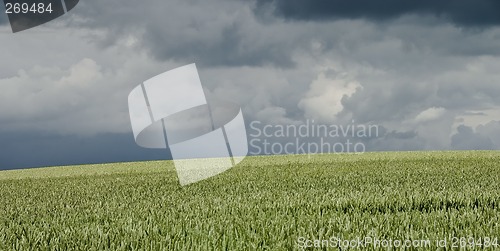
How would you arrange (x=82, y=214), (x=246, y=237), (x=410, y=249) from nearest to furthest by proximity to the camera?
(x=410, y=249), (x=246, y=237), (x=82, y=214)

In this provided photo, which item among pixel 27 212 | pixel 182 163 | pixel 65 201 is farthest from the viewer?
pixel 182 163

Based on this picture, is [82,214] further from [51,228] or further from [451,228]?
[451,228]

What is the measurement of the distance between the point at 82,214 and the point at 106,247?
438cm

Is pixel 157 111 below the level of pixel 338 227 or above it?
above

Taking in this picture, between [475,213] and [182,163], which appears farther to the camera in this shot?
[182,163]

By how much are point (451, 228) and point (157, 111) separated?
22.5 ft

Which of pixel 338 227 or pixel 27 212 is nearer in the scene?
pixel 338 227

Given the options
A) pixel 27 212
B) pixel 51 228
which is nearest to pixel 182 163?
pixel 27 212

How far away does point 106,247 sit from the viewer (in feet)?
20.5

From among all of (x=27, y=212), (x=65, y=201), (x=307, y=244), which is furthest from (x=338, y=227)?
(x=65, y=201)

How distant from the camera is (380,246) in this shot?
6.03 m

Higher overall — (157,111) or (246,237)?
(157,111)

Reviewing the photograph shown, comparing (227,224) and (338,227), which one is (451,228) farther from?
(227,224)

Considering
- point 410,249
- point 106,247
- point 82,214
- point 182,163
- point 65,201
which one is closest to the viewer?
point 410,249
